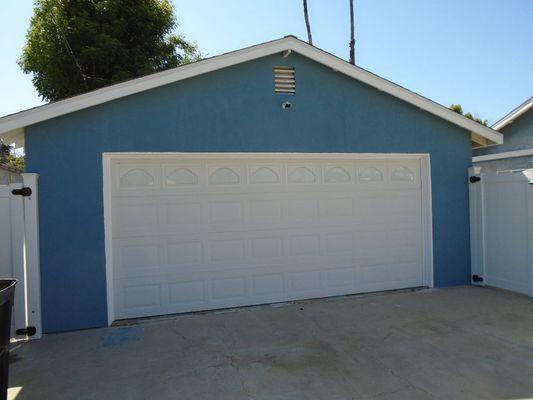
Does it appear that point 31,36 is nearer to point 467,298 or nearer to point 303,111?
point 303,111

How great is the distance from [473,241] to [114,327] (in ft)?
20.4

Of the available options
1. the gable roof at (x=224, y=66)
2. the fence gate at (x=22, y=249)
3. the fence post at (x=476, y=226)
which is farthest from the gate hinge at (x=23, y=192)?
the fence post at (x=476, y=226)

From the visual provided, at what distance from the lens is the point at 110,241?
19.2ft

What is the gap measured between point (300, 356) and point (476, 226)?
4700 millimetres

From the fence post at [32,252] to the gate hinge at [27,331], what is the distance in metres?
0.03

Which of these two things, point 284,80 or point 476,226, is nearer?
point 284,80

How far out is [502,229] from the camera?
7090 mm

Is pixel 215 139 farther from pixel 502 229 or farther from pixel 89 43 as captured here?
pixel 89 43

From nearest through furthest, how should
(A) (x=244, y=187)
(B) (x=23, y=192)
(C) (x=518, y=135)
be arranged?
(B) (x=23, y=192) < (A) (x=244, y=187) < (C) (x=518, y=135)

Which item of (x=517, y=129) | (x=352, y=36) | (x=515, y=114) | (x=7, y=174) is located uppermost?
(x=352, y=36)

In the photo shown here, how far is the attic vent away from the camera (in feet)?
21.5

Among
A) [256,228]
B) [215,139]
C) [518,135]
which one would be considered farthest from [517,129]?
[215,139]

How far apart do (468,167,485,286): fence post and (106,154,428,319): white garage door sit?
96cm

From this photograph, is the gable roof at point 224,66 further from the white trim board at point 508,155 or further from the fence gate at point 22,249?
the fence gate at point 22,249
